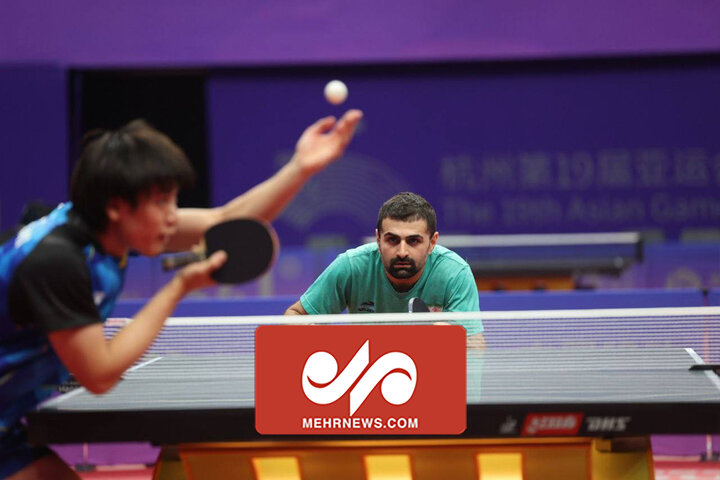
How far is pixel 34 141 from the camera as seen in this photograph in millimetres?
9891

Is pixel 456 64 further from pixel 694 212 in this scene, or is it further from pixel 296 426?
pixel 296 426

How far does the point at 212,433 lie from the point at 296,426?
0.22m

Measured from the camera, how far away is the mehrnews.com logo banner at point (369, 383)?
226 cm

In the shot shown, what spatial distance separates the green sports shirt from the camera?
10.7 feet

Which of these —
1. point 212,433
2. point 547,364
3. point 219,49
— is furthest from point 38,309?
point 219,49

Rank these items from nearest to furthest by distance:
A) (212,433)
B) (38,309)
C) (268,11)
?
(38,309) < (212,433) < (268,11)

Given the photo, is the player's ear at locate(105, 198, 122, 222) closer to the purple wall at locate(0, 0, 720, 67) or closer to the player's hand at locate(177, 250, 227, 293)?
the player's hand at locate(177, 250, 227, 293)

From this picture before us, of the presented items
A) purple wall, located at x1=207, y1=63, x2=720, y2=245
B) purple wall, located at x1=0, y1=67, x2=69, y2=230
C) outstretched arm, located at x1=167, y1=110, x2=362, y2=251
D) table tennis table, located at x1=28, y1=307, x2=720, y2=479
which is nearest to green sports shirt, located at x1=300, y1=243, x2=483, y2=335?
table tennis table, located at x1=28, y1=307, x2=720, y2=479

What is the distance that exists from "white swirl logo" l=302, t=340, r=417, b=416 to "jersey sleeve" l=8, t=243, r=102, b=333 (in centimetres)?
83

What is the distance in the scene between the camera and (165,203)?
1614 millimetres

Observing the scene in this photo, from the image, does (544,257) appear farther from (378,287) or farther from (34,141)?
(34,141)

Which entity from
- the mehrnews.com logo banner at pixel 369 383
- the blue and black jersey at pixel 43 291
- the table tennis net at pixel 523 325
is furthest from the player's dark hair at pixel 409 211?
the blue and black jersey at pixel 43 291

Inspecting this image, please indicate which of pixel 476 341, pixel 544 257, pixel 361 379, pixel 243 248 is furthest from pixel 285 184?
pixel 544 257

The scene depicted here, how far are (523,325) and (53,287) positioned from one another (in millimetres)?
2019
